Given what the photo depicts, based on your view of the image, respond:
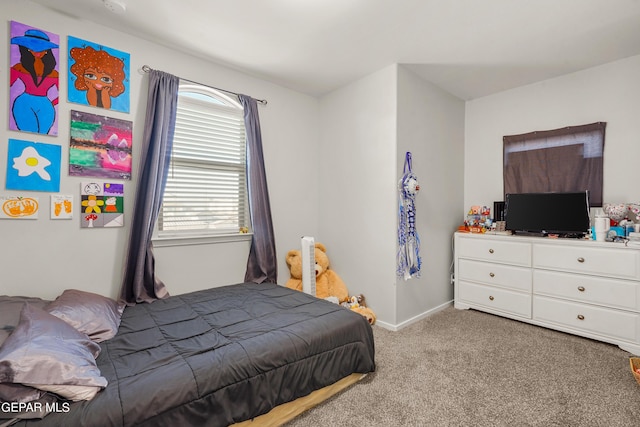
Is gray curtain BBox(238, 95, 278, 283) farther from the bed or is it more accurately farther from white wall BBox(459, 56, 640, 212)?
white wall BBox(459, 56, 640, 212)

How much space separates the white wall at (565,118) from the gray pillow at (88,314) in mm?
3701

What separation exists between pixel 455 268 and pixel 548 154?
5.04 feet

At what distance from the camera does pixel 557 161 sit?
3.17 m

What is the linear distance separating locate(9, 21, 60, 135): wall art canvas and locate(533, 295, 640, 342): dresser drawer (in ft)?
14.1

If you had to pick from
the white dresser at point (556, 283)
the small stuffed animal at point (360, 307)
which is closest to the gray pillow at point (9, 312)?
the small stuffed animal at point (360, 307)

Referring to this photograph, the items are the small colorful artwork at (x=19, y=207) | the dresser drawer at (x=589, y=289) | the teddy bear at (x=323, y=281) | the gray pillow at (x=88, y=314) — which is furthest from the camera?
the teddy bear at (x=323, y=281)

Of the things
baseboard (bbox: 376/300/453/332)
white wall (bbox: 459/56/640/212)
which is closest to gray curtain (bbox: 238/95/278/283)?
baseboard (bbox: 376/300/453/332)

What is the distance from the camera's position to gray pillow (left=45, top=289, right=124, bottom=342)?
5.53ft

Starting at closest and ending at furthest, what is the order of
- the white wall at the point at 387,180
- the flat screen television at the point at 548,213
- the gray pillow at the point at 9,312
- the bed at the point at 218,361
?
1. the bed at the point at 218,361
2. the gray pillow at the point at 9,312
3. the flat screen television at the point at 548,213
4. the white wall at the point at 387,180

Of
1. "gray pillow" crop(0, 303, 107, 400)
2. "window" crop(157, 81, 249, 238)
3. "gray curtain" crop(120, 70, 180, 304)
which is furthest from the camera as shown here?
"window" crop(157, 81, 249, 238)

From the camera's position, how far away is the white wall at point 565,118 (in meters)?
2.79

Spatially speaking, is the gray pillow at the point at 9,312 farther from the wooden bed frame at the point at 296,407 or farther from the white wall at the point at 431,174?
the white wall at the point at 431,174

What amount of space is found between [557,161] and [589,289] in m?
1.31

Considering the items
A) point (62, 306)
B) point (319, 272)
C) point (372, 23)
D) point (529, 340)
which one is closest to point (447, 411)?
point (529, 340)
